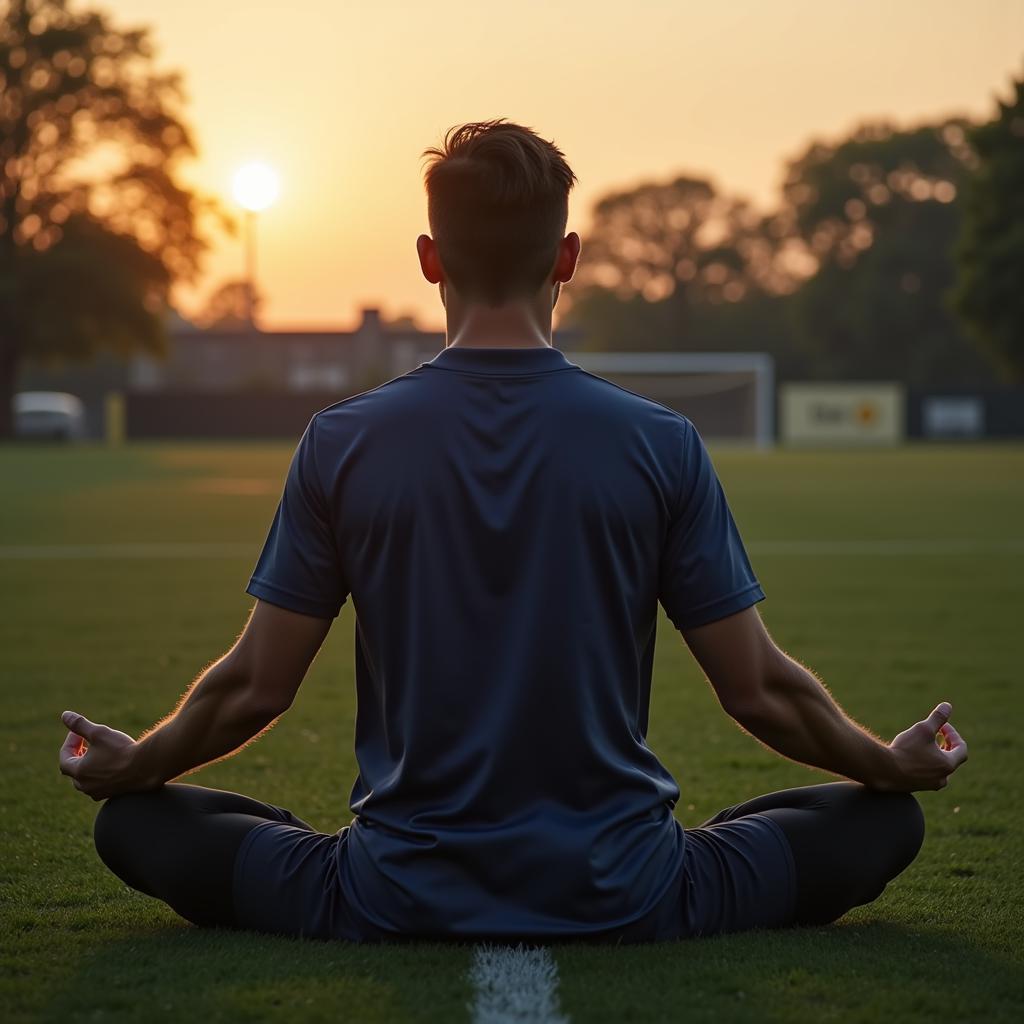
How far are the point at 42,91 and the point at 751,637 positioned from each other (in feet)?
194

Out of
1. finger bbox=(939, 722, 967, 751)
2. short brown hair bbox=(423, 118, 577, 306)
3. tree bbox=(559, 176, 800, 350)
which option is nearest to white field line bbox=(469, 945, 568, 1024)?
finger bbox=(939, 722, 967, 751)

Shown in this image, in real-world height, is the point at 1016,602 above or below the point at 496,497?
below

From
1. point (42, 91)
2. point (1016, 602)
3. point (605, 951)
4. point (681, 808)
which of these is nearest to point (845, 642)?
point (1016, 602)

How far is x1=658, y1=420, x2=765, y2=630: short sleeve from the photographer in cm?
283

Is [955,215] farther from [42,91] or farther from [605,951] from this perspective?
[605,951]

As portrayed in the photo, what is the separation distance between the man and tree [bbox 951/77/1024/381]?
53513 millimetres

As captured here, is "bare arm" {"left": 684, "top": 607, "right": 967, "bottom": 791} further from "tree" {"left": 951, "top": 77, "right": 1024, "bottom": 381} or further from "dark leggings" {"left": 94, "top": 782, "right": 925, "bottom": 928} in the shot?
"tree" {"left": 951, "top": 77, "right": 1024, "bottom": 381}

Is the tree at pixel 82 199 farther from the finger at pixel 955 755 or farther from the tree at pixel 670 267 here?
the finger at pixel 955 755

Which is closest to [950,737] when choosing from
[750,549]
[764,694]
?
[764,694]

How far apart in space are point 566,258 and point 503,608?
1.99 feet

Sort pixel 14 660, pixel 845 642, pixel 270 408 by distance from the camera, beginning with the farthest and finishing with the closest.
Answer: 1. pixel 270 408
2. pixel 845 642
3. pixel 14 660

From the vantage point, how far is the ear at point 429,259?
2.85 metres

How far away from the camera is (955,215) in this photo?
83.9 metres

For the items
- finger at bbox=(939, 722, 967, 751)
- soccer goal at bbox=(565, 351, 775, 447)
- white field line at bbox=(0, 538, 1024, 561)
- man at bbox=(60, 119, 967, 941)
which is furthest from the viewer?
→ soccer goal at bbox=(565, 351, 775, 447)
